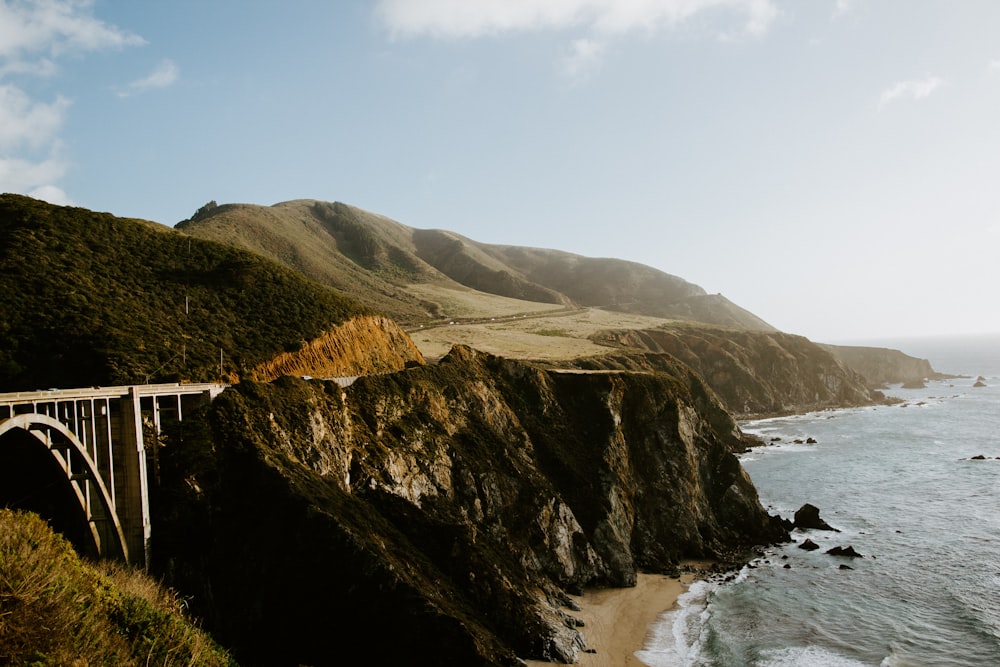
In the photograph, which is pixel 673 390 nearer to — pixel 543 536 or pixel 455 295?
pixel 543 536

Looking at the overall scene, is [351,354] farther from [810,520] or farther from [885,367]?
[885,367]

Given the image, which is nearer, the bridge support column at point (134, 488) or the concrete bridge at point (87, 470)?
the concrete bridge at point (87, 470)

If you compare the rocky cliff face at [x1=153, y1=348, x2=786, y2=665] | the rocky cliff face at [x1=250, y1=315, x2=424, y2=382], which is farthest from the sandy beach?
the rocky cliff face at [x1=250, y1=315, x2=424, y2=382]

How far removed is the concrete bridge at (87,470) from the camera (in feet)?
75.0

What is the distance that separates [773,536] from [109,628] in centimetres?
4717

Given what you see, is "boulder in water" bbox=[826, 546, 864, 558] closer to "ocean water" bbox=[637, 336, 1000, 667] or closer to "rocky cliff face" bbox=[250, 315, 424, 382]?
"ocean water" bbox=[637, 336, 1000, 667]

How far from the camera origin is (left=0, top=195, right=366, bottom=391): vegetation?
31.6 metres

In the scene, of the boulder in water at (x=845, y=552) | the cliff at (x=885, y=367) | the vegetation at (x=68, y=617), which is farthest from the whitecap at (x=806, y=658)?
the cliff at (x=885, y=367)

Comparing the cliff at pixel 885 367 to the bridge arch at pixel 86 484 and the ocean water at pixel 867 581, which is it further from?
the bridge arch at pixel 86 484

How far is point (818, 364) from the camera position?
457ft

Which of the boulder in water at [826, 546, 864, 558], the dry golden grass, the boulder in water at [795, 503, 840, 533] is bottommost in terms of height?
the boulder in water at [826, 546, 864, 558]

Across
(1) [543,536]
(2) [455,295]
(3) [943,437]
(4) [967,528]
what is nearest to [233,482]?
(1) [543,536]

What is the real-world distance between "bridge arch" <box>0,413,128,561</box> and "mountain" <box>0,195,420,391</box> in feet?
24.7

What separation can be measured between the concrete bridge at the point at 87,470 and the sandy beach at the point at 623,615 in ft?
60.5
